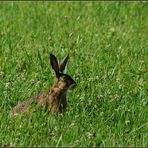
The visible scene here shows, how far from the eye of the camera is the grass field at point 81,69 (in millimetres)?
5879

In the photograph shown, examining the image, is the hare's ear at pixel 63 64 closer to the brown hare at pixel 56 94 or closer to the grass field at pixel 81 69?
the brown hare at pixel 56 94

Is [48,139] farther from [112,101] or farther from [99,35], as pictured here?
[99,35]

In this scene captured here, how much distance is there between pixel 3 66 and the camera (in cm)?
813

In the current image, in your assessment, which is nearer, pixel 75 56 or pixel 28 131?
pixel 28 131

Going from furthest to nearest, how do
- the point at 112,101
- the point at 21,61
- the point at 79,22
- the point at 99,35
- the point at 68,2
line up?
the point at 68,2, the point at 79,22, the point at 99,35, the point at 21,61, the point at 112,101

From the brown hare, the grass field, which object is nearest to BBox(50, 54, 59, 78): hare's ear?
the brown hare

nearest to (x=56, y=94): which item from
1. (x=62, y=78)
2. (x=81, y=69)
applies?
(x=62, y=78)

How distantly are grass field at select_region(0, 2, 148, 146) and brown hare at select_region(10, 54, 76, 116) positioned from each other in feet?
0.53

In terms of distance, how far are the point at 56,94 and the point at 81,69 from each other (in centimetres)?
140

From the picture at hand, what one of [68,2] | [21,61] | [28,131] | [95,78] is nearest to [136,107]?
[95,78]

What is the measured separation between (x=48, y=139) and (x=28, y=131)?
23 centimetres

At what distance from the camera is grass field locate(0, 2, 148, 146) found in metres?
5.88

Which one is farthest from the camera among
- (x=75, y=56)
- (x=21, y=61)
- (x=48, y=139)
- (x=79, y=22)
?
(x=79, y=22)

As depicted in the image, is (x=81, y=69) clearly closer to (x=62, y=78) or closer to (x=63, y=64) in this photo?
(x=63, y=64)
